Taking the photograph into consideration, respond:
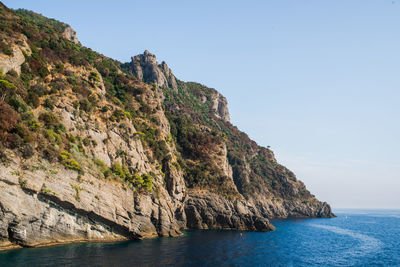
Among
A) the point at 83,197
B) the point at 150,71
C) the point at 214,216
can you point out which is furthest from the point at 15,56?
the point at 150,71

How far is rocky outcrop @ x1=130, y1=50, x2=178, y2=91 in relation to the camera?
166125 millimetres

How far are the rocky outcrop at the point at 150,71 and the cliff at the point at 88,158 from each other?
65.8 metres

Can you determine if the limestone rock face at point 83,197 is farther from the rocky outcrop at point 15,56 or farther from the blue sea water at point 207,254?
the rocky outcrop at point 15,56

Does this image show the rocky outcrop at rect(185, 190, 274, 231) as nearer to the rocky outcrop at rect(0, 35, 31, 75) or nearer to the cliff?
the cliff

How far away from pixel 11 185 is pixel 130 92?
2293 inches

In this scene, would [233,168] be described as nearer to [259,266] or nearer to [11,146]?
[259,266]

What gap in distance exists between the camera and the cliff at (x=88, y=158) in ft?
122

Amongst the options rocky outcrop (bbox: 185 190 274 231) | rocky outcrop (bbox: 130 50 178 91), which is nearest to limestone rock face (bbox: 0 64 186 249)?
rocky outcrop (bbox: 185 190 274 231)

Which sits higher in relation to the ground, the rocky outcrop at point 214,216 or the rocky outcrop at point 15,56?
the rocky outcrop at point 15,56

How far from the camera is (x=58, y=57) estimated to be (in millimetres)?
61719

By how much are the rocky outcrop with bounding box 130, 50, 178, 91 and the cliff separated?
65.8 metres

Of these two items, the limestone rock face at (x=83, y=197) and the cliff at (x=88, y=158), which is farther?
the cliff at (x=88, y=158)

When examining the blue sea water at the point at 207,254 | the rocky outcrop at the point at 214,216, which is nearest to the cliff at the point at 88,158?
the rocky outcrop at the point at 214,216

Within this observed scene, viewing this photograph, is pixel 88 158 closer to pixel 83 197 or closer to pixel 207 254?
pixel 83 197
